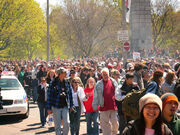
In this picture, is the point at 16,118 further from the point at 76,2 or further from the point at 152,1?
the point at 152,1

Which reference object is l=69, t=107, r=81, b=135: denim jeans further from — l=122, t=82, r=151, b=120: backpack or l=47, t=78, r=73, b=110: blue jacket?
l=122, t=82, r=151, b=120: backpack

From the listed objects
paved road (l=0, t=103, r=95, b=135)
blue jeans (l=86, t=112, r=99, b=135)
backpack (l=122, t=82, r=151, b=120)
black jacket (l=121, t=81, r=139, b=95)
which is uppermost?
black jacket (l=121, t=81, r=139, b=95)

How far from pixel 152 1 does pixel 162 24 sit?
3.03 metres

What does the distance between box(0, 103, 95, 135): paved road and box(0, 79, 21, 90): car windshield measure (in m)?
1.05

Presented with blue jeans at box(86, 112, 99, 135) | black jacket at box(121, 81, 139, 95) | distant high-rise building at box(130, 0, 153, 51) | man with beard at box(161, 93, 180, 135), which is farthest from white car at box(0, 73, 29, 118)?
distant high-rise building at box(130, 0, 153, 51)

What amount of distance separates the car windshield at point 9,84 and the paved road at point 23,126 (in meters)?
1.05

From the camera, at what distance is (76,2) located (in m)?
42.3

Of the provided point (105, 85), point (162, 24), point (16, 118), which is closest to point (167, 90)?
point (105, 85)

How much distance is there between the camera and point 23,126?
1188cm

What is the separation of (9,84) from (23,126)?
8.90 feet

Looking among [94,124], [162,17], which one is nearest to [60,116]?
[94,124]

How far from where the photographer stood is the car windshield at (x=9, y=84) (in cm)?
1387

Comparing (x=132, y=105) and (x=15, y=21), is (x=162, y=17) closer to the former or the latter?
(x=15, y=21)

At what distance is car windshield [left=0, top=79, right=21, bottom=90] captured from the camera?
45.5 ft
